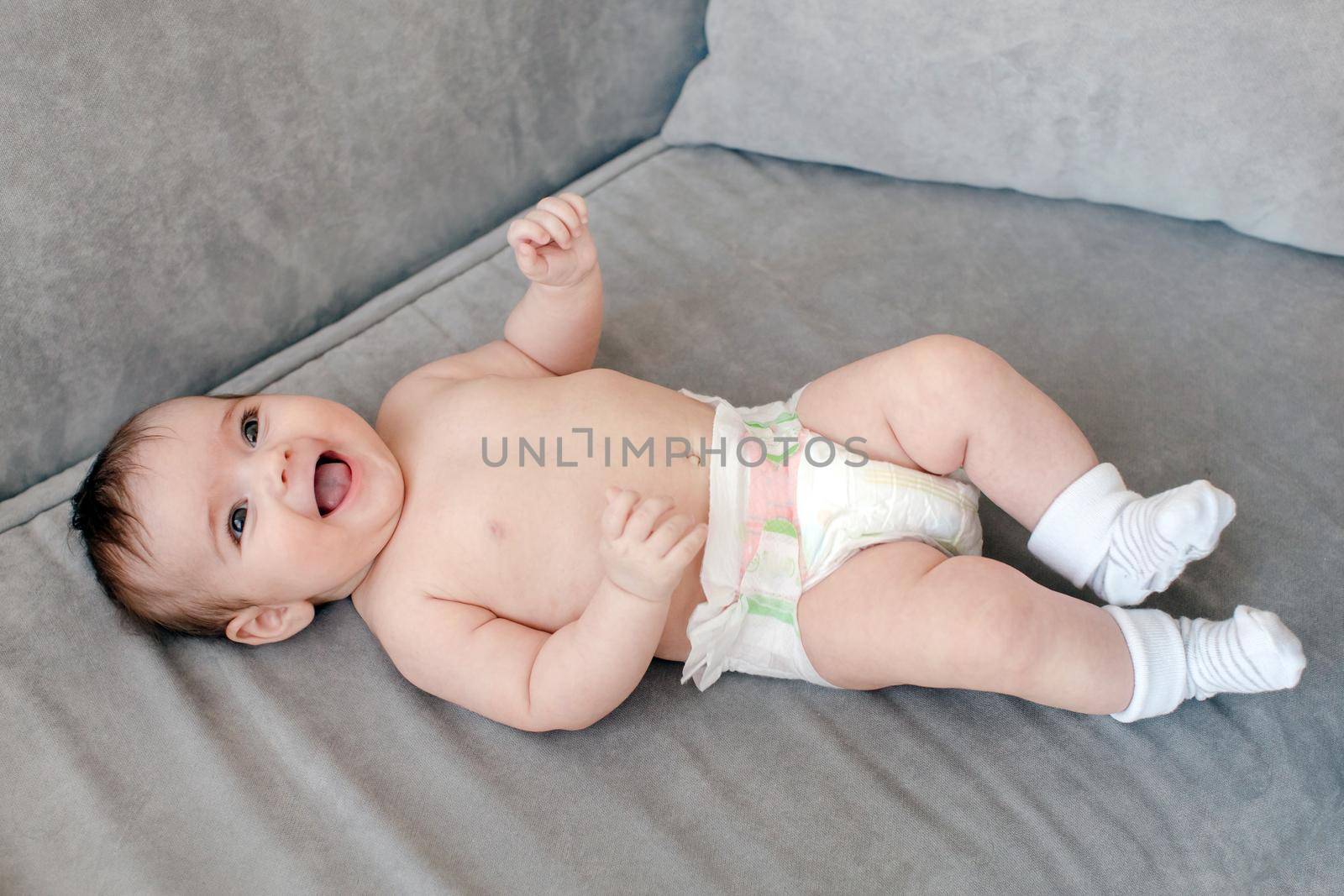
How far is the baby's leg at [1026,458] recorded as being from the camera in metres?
1.08

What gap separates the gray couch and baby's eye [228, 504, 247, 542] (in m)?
0.17

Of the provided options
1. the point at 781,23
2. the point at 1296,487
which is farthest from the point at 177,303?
the point at 1296,487

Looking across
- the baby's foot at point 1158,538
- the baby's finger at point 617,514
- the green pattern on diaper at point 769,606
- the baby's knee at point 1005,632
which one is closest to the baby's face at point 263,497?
the baby's finger at point 617,514

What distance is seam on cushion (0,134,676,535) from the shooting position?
4.32ft

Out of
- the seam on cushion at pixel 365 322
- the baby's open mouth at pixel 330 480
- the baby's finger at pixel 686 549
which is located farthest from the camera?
the seam on cushion at pixel 365 322

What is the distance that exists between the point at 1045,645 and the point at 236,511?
0.91 meters

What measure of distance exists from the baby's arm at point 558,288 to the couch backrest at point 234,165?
0.33 metres

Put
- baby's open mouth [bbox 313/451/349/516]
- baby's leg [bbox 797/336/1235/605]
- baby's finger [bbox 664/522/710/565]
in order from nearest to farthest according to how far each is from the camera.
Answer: baby's finger [bbox 664/522/710/565], baby's leg [bbox 797/336/1235/605], baby's open mouth [bbox 313/451/349/516]

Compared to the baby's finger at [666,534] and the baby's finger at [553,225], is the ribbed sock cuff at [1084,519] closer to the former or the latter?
the baby's finger at [666,534]

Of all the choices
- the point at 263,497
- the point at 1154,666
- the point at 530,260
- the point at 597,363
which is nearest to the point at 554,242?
the point at 530,260

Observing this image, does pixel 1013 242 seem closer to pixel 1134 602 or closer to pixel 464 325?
pixel 1134 602

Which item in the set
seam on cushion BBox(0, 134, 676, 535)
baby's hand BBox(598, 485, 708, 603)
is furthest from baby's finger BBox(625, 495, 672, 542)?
seam on cushion BBox(0, 134, 676, 535)

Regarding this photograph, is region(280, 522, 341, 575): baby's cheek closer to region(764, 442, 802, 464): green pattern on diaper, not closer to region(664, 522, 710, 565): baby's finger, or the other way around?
region(664, 522, 710, 565): baby's finger

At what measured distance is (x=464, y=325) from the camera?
5.14 ft
